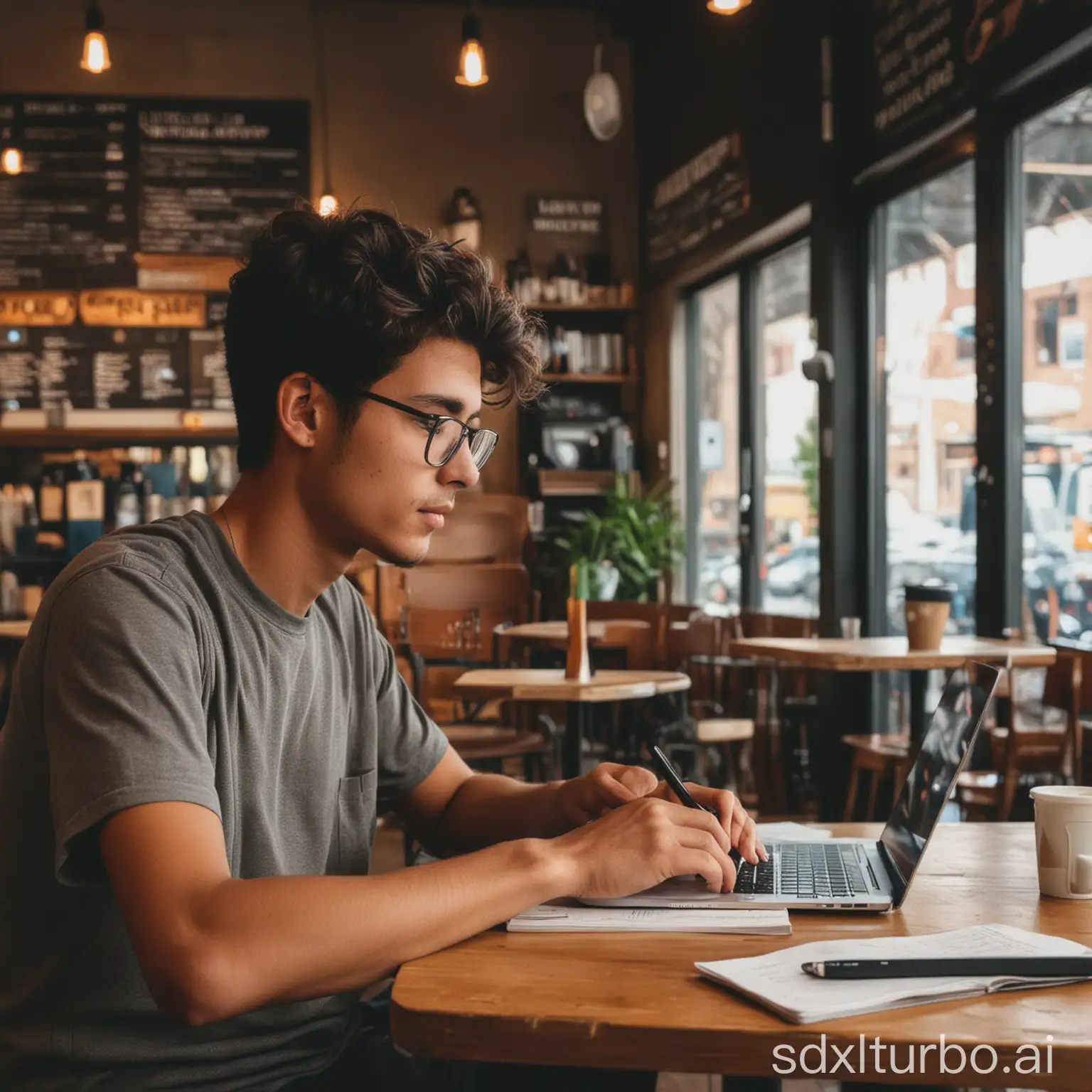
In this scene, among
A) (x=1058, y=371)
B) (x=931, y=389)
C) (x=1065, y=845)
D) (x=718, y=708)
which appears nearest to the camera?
(x=1065, y=845)

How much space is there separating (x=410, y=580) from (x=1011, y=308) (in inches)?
91.0

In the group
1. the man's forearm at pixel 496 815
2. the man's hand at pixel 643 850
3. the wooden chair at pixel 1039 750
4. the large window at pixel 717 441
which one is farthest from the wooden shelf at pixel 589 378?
the man's hand at pixel 643 850

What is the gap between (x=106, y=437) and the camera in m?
7.40

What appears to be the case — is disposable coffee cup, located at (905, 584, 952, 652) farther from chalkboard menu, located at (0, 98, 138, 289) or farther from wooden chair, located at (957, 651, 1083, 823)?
chalkboard menu, located at (0, 98, 138, 289)

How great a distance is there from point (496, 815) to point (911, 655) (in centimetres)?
238

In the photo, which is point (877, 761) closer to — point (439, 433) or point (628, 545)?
point (628, 545)

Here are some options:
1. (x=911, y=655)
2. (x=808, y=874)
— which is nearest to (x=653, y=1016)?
(x=808, y=874)

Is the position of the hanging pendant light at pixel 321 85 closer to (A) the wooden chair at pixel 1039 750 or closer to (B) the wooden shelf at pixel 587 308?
(B) the wooden shelf at pixel 587 308

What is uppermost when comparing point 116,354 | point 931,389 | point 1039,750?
point 116,354

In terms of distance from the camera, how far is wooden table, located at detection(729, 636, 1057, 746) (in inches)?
141

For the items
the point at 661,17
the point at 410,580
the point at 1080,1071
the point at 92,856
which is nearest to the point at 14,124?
the point at 661,17

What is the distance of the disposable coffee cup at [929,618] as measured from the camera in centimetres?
374

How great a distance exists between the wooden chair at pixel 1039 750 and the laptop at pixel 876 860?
7.94ft

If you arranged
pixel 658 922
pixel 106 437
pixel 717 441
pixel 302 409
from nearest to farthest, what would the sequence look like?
pixel 658 922
pixel 302 409
pixel 717 441
pixel 106 437
